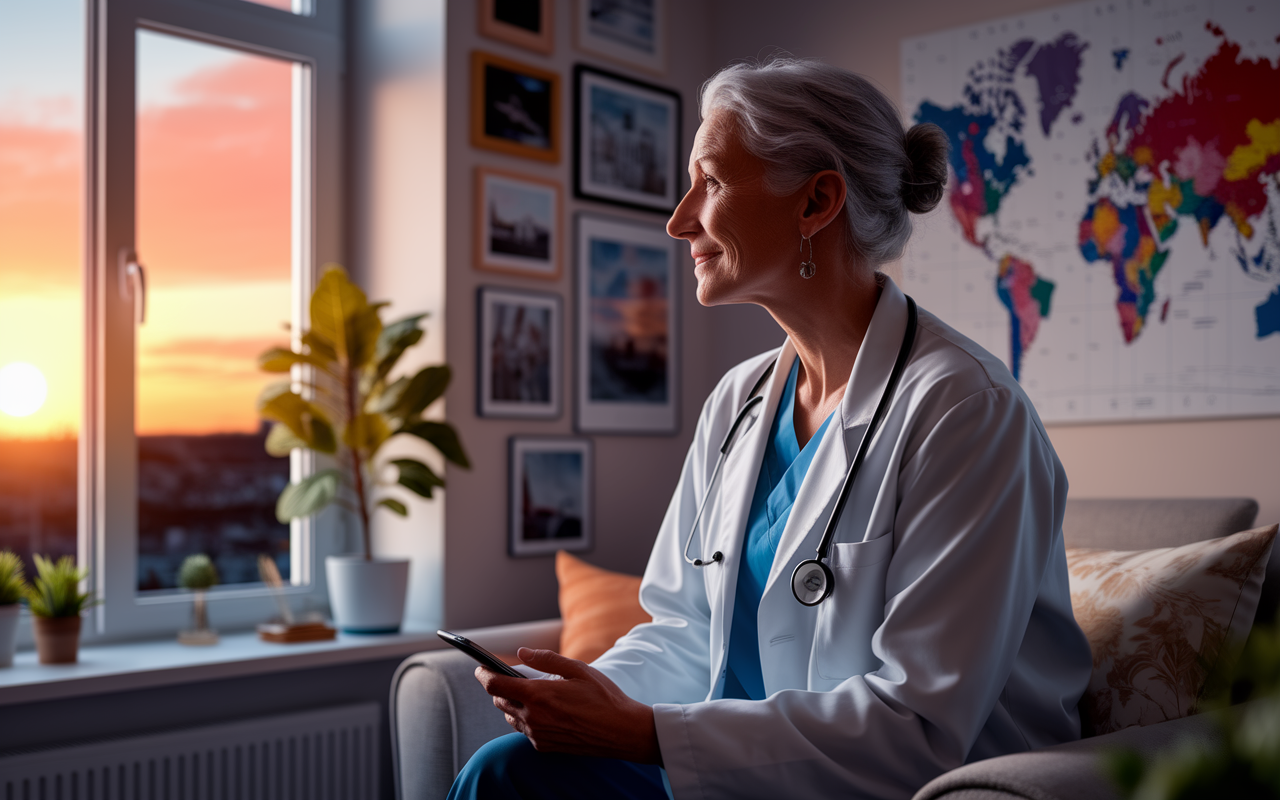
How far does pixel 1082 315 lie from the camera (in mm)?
2498

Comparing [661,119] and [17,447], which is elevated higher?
[661,119]

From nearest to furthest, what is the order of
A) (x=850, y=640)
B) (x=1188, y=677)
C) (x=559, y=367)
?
(x=850, y=640)
(x=1188, y=677)
(x=559, y=367)

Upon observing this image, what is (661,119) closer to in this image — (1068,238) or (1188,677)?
(1068,238)

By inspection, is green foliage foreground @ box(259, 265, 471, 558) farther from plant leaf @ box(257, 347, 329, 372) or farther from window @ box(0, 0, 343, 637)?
window @ box(0, 0, 343, 637)

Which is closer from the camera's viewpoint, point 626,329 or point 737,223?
point 737,223

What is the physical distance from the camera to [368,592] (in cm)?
243

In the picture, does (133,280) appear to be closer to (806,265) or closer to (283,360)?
(283,360)

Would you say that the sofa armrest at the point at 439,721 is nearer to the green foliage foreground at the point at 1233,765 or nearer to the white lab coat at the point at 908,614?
the white lab coat at the point at 908,614

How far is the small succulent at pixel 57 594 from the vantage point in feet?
6.98

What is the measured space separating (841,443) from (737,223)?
1.19 ft

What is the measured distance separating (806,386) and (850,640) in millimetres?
467

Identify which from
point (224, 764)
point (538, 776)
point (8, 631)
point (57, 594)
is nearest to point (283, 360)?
point (57, 594)

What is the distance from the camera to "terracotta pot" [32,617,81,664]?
2115 mm

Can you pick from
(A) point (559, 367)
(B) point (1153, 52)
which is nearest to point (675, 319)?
(A) point (559, 367)
